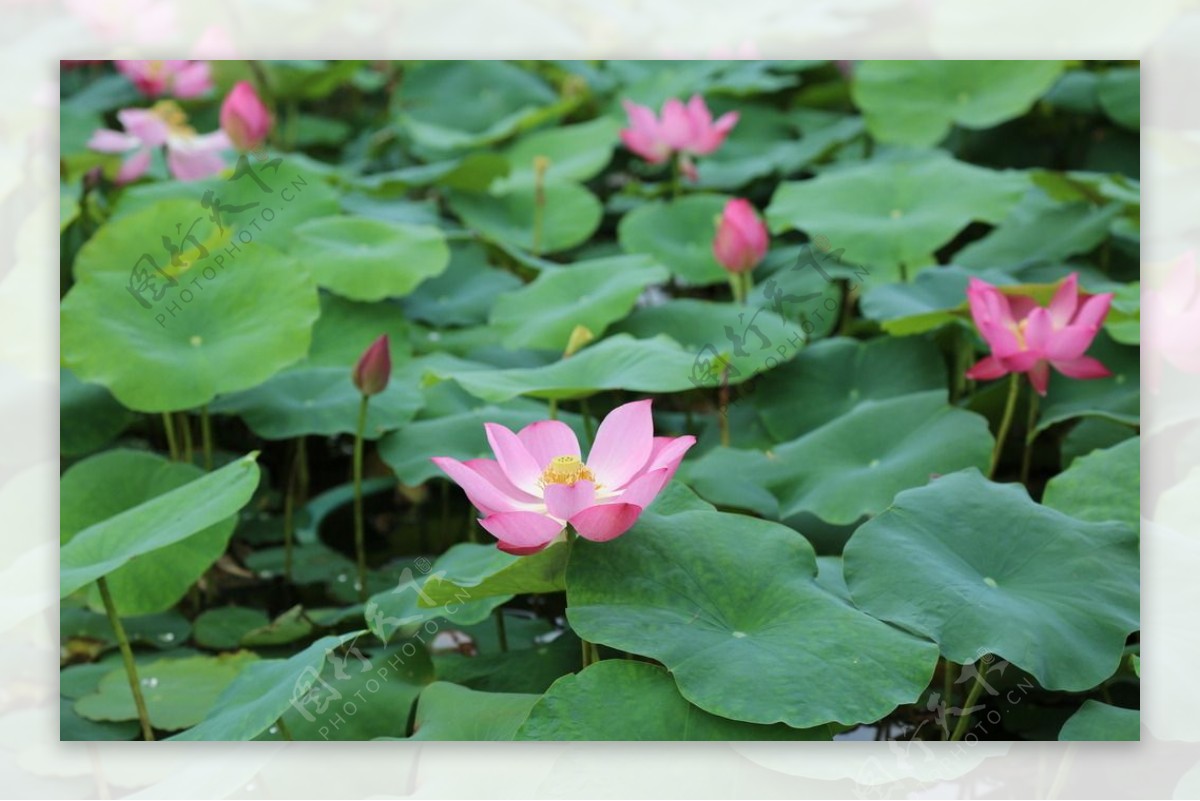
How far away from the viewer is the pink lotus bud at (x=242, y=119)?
5.96ft

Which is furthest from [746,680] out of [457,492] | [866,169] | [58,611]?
[866,169]

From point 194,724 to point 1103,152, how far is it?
158 cm

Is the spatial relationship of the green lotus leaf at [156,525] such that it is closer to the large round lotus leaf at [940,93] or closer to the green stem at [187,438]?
the green stem at [187,438]

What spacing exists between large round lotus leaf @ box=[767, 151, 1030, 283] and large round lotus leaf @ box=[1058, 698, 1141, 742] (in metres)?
0.67

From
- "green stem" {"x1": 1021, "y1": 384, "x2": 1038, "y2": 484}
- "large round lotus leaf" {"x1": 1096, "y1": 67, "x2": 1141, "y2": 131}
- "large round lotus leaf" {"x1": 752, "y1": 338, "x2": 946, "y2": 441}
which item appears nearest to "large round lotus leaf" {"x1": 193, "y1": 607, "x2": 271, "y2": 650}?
"large round lotus leaf" {"x1": 752, "y1": 338, "x2": 946, "y2": 441}

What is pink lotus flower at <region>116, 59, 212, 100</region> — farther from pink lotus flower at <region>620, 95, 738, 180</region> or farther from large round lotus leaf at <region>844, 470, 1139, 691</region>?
large round lotus leaf at <region>844, 470, 1139, 691</region>

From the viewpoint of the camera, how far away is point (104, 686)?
1.15 metres

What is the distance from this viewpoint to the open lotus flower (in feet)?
2.76

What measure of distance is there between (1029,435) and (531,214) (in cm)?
87

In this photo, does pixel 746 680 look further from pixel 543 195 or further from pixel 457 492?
pixel 543 195

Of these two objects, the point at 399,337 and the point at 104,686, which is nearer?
the point at 104,686

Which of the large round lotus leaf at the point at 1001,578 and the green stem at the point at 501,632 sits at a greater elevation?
the large round lotus leaf at the point at 1001,578

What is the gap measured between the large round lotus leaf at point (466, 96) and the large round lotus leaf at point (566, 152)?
0.52 feet

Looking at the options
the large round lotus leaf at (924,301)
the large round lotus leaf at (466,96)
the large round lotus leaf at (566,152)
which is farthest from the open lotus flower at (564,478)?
the large round lotus leaf at (466,96)
